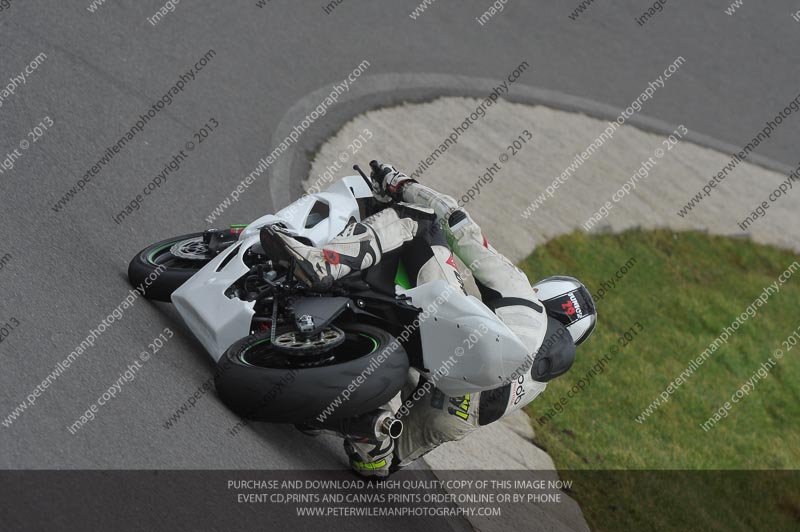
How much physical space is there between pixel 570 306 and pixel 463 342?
108 centimetres

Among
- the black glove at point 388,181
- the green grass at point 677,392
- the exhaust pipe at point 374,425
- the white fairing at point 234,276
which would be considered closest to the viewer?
the exhaust pipe at point 374,425

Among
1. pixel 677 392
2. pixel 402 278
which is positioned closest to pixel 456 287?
pixel 402 278

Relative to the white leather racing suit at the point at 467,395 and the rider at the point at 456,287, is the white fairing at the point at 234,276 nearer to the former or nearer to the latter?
the rider at the point at 456,287

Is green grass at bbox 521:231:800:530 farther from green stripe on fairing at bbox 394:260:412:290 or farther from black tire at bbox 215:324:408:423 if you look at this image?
black tire at bbox 215:324:408:423

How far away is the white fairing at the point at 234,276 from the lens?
5.40m

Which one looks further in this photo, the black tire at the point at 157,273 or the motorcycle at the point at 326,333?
the black tire at the point at 157,273

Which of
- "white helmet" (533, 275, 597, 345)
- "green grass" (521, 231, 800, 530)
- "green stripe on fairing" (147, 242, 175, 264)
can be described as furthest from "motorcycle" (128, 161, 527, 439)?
"green grass" (521, 231, 800, 530)

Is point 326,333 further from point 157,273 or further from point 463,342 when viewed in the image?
point 157,273

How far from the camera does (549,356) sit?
18.1 ft

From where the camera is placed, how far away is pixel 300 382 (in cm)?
478

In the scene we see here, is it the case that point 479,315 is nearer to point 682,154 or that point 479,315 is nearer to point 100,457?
point 100,457

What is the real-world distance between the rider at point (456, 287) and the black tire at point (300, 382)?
0.55 metres

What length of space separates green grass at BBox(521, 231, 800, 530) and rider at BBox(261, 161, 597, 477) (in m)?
1.91

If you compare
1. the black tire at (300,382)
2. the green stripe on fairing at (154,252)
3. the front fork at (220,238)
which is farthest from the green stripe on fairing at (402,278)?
the green stripe on fairing at (154,252)
